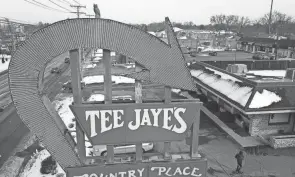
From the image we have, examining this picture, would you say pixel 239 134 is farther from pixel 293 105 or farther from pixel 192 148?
pixel 192 148

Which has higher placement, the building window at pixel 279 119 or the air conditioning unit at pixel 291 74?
the air conditioning unit at pixel 291 74

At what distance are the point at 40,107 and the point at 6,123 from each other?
19.2m

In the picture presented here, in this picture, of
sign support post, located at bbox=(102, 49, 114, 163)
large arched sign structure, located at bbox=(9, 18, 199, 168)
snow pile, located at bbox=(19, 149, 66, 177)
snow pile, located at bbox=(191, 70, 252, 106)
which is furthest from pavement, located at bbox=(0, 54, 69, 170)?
snow pile, located at bbox=(191, 70, 252, 106)

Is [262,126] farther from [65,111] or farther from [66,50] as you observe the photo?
[65,111]

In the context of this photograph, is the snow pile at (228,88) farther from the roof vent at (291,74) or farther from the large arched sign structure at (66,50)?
the large arched sign structure at (66,50)

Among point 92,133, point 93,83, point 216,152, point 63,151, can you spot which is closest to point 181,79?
point 92,133

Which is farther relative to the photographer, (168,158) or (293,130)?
(293,130)

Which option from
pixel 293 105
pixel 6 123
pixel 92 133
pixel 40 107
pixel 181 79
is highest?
pixel 181 79

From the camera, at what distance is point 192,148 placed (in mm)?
9180

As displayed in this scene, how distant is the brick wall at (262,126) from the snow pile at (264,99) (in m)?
1.34

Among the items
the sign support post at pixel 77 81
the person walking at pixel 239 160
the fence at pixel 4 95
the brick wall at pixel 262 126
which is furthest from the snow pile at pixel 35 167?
the brick wall at pixel 262 126

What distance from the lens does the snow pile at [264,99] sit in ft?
61.9

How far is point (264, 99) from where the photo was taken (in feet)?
63.2

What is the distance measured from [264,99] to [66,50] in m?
16.7
